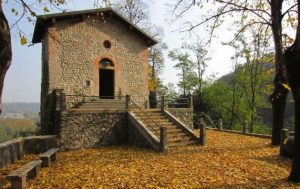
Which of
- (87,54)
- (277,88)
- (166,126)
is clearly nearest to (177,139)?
(166,126)

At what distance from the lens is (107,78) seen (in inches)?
789

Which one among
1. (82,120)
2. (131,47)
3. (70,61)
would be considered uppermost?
(131,47)

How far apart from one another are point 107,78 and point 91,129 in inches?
246

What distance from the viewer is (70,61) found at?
55.9ft

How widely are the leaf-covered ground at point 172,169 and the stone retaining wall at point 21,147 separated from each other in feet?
3.02

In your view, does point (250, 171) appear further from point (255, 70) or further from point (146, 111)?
point (255, 70)

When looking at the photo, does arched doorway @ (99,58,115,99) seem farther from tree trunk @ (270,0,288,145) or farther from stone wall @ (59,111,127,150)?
tree trunk @ (270,0,288,145)

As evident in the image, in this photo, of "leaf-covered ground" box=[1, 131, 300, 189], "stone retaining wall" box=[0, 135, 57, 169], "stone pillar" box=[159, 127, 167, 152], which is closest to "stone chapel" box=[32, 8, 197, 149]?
"stone pillar" box=[159, 127, 167, 152]

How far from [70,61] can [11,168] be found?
8.48m

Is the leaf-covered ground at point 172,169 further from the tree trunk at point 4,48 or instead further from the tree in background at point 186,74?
the tree in background at point 186,74

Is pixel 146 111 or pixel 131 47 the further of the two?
pixel 131 47

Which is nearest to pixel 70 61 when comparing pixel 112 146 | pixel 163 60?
pixel 112 146

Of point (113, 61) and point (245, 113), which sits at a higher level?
point (113, 61)

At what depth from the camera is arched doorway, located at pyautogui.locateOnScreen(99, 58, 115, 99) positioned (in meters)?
18.5
